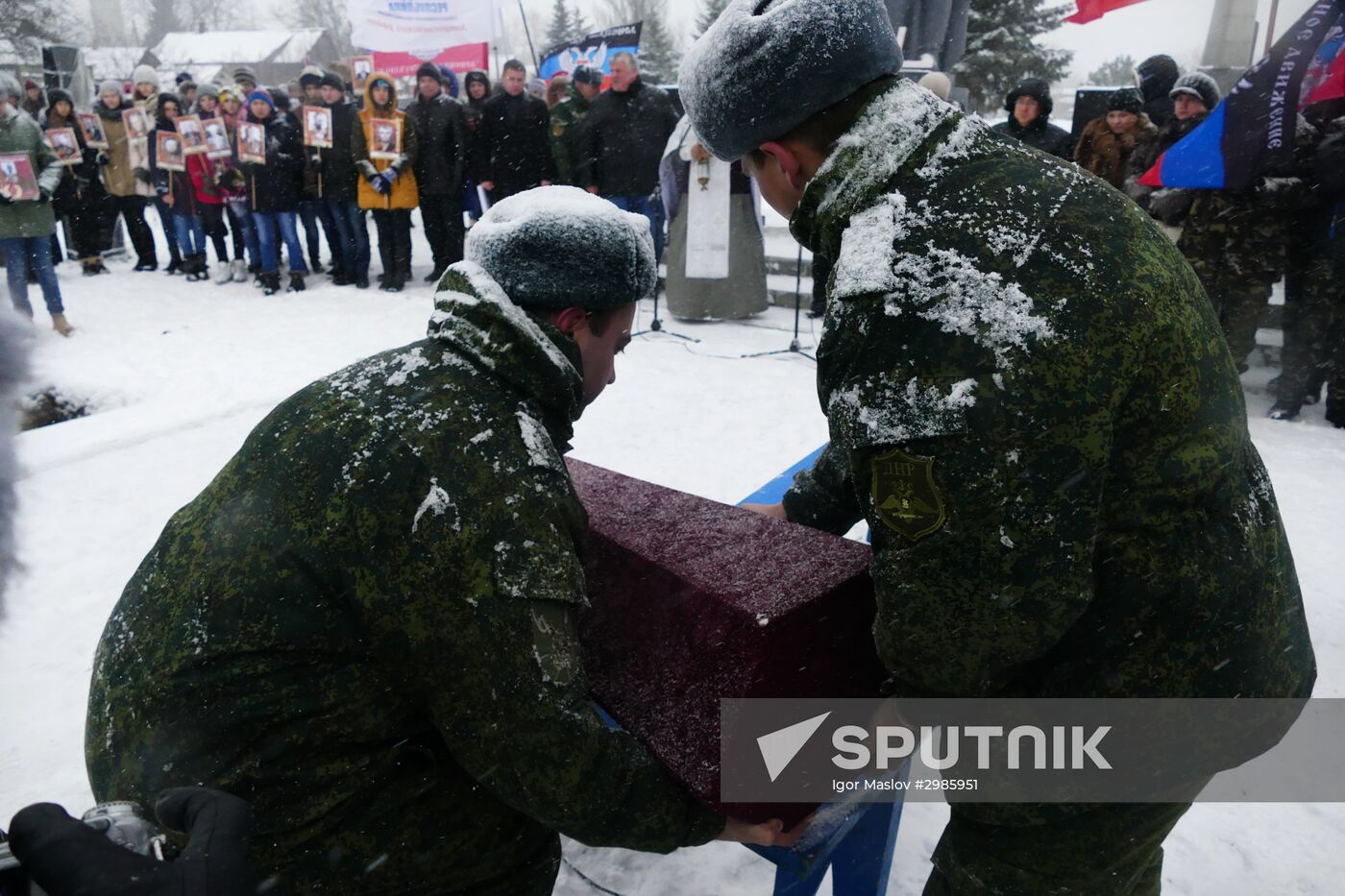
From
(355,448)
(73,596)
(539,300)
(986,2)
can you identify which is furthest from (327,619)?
(986,2)

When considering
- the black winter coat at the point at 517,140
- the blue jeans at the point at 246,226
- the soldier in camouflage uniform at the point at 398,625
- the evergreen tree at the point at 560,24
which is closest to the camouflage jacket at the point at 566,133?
the black winter coat at the point at 517,140

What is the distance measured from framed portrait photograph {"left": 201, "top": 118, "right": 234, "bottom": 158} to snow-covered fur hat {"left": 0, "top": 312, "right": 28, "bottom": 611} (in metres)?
9.86

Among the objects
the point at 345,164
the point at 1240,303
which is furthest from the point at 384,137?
the point at 1240,303

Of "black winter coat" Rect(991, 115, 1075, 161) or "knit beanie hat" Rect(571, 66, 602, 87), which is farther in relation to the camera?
"knit beanie hat" Rect(571, 66, 602, 87)

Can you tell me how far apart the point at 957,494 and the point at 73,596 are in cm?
369

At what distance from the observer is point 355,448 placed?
1.26m

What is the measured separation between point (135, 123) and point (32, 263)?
12.2 feet

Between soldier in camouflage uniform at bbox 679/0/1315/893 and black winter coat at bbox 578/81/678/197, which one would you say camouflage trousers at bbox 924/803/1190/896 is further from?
black winter coat at bbox 578/81/678/197

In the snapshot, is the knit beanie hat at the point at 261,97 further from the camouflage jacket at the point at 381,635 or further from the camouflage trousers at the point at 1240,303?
the camouflage jacket at the point at 381,635

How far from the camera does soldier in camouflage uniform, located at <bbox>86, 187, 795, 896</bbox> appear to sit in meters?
1.22

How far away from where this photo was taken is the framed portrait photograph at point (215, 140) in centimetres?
965

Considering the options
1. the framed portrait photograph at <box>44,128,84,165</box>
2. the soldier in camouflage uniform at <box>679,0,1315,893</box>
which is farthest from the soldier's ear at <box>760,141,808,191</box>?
the framed portrait photograph at <box>44,128,84,165</box>

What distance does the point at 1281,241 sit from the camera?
5.12m

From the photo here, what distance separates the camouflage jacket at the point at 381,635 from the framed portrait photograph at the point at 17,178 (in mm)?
7406
